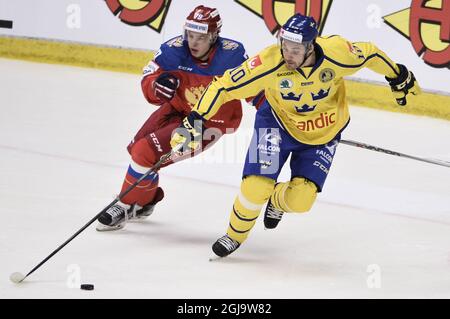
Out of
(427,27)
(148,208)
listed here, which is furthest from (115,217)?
(427,27)

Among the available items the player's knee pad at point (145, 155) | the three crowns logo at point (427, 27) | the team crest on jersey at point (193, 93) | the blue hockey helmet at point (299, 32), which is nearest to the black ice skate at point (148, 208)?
the player's knee pad at point (145, 155)

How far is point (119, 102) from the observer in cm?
856

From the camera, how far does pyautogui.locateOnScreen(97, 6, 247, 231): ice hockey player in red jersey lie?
505 centimetres

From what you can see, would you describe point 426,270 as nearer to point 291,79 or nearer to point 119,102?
point 291,79

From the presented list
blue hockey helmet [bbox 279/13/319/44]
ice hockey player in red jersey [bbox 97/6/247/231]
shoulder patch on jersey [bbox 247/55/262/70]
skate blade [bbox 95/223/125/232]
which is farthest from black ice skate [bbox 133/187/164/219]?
blue hockey helmet [bbox 279/13/319/44]

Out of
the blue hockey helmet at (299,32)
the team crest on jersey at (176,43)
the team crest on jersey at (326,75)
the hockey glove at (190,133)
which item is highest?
the blue hockey helmet at (299,32)

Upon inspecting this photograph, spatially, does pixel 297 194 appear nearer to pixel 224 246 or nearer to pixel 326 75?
pixel 224 246

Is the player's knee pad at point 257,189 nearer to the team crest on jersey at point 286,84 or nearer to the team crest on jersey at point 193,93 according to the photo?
the team crest on jersey at point 286,84

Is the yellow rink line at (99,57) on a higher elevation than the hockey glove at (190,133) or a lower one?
lower

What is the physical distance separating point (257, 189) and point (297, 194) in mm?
228

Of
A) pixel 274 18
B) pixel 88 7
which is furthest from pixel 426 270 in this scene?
pixel 88 7

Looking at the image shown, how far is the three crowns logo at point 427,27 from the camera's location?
307 inches

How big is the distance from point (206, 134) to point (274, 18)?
3470 millimetres

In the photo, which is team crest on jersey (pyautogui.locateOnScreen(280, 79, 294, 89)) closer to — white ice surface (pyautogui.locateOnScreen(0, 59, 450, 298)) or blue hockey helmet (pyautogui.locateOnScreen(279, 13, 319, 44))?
blue hockey helmet (pyautogui.locateOnScreen(279, 13, 319, 44))
